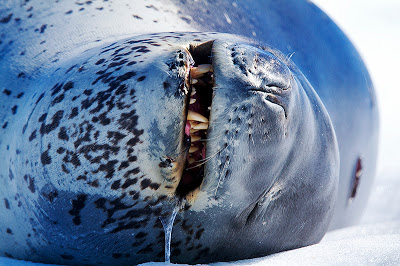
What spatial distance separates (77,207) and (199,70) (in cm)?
53

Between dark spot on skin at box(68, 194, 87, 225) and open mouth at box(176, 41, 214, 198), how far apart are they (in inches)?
11.0

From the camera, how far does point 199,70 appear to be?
1.32 meters

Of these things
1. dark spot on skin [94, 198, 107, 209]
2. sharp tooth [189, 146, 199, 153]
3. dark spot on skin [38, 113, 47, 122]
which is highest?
sharp tooth [189, 146, 199, 153]

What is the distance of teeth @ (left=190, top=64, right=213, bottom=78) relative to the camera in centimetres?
131

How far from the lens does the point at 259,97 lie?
126 centimetres

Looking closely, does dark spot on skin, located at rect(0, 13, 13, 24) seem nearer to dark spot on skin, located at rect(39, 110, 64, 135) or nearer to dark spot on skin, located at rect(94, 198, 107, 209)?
dark spot on skin, located at rect(39, 110, 64, 135)

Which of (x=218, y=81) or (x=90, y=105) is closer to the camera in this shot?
(x=218, y=81)

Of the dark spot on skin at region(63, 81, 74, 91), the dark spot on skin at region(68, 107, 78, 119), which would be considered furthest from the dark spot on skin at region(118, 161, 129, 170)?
the dark spot on skin at region(63, 81, 74, 91)

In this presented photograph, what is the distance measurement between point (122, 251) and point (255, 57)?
69 cm

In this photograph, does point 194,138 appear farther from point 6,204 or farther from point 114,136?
point 6,204

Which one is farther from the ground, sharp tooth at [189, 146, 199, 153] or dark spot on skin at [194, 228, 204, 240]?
sharp tooth at [189, 146, 199, 153]

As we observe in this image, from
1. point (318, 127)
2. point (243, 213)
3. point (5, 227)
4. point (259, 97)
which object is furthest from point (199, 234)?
point (5, 227)

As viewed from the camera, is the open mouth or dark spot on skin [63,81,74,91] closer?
the open mouth

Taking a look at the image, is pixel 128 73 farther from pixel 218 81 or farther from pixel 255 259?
pixel 255 259
